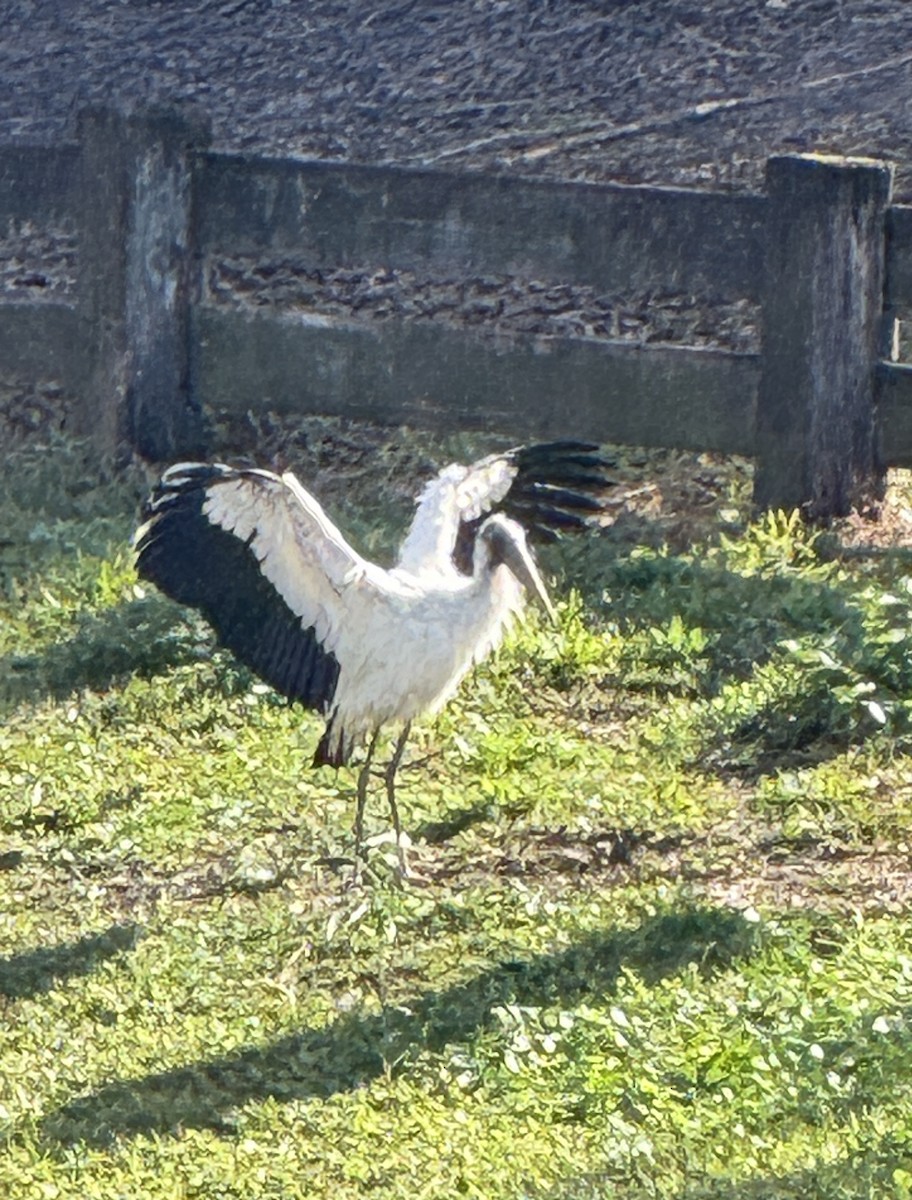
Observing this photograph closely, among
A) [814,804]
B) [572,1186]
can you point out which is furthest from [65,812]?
[572,1186]

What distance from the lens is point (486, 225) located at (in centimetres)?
852

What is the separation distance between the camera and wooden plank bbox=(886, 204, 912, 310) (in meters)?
8.07

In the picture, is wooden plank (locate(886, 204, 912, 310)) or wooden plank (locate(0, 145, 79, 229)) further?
wooden plank (locate(0, 145, 79, 229))

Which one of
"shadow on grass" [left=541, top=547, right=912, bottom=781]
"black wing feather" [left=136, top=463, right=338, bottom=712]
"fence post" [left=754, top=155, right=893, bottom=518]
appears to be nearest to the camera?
"black wing feather" [left=136, top=463, right=338, bottom=712]

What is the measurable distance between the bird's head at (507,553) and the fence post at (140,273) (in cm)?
337

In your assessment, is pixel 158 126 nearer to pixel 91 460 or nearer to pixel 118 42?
pixel 91 460

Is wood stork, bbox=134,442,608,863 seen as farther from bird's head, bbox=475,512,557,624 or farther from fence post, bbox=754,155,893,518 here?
fence post, bbox=754,155,893,518

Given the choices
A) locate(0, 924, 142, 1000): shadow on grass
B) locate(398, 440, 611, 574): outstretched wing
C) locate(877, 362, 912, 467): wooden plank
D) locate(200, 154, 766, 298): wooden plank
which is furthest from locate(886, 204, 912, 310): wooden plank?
locate(0, 924, 142, 1000): shadow on grass

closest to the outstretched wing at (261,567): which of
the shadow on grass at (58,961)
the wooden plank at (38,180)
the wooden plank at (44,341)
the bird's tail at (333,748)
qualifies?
the bird's tail at (333,748)

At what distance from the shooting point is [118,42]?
14297 millimetres

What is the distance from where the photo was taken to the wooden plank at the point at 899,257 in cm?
807

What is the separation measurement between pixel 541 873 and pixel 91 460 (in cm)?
379

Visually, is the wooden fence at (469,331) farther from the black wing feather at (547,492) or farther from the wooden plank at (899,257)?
the black wing feather at (547,492)

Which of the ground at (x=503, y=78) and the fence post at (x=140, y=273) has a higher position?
the ground at (x=503, y=78)
